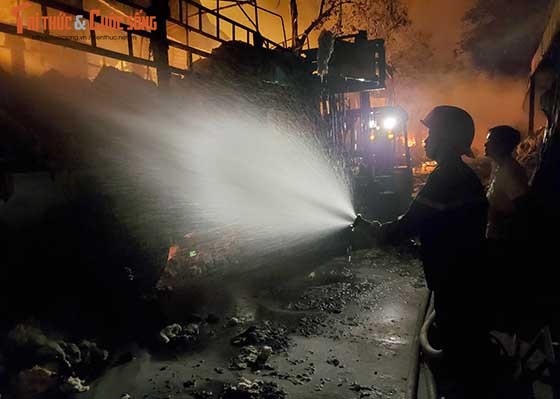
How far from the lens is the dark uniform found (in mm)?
2555

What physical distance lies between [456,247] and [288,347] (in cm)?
290

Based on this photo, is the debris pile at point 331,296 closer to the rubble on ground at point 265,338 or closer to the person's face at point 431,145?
the rubble on ground at point 265,338

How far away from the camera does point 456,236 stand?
102 inches

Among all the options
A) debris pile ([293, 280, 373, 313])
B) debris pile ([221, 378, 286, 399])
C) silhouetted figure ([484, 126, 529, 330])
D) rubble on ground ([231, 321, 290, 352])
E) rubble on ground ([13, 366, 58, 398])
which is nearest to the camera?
silhouetted figure ([484, 126, 529, 330])

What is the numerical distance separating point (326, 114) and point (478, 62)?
3021cm

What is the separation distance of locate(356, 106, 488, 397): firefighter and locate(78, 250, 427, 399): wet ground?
158 cm

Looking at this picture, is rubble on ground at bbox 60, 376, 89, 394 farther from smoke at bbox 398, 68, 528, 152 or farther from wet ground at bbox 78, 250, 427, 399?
smoke at bbox 398, 68, 528, 152

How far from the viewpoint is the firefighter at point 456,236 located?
8.40 feet

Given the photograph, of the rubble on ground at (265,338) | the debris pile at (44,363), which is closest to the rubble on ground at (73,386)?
the debris pile at (44,363)

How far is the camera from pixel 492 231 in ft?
12.7

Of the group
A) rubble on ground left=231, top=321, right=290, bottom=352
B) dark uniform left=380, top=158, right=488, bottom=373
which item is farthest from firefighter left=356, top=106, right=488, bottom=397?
rubble on ground left=231, top=321, right=290, bottom=352

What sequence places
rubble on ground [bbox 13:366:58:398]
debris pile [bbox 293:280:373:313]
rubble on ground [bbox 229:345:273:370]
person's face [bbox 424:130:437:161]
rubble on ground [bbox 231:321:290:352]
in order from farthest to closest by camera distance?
debris pile [bbox 293:280:373:313] → rubble on ground [bbox 231:321:290:352] → rubble on ground [bbox 229:345:273:370] → rubble on ground [bbox 13:366:58:398] → person's face [bbox 424:130:437:161]

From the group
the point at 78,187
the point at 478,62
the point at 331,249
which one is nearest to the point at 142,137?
the point at 78,187

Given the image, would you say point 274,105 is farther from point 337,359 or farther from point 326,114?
point 337,359
